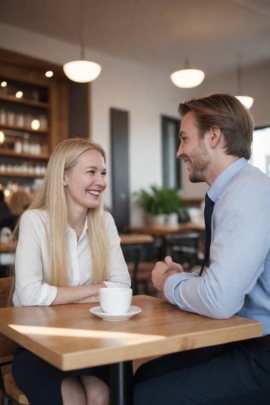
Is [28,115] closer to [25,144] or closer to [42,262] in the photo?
[25,144]

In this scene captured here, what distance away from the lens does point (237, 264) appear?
1.34 m

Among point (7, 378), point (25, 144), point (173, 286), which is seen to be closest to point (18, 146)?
point (25, 144)

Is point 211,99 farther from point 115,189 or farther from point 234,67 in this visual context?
point 234,67

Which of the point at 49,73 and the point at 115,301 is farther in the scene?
the point at 49,73

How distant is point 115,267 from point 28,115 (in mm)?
5261

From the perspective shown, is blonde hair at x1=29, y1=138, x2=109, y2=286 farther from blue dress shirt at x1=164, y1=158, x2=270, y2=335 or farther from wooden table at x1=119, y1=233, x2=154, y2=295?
wooden table at x1=119, y1=233, x2=154, y2=295

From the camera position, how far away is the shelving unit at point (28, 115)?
6.53 m

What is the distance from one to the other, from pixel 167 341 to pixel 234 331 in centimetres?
Answer: 21

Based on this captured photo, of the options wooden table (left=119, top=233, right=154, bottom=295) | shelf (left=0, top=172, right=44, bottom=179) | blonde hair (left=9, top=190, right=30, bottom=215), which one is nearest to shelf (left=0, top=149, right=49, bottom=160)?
shelf (left=0, top=172, right=44, bottom=179)

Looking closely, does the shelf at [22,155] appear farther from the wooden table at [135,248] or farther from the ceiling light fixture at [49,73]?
the wooden table at [135,248]

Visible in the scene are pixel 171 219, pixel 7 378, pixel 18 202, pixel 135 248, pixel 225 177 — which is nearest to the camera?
pixel 225 177

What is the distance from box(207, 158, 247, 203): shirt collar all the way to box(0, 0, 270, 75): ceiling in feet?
14.6

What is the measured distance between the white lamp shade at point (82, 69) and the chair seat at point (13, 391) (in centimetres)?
450

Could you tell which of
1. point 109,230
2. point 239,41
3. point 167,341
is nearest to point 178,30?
point 239,41
